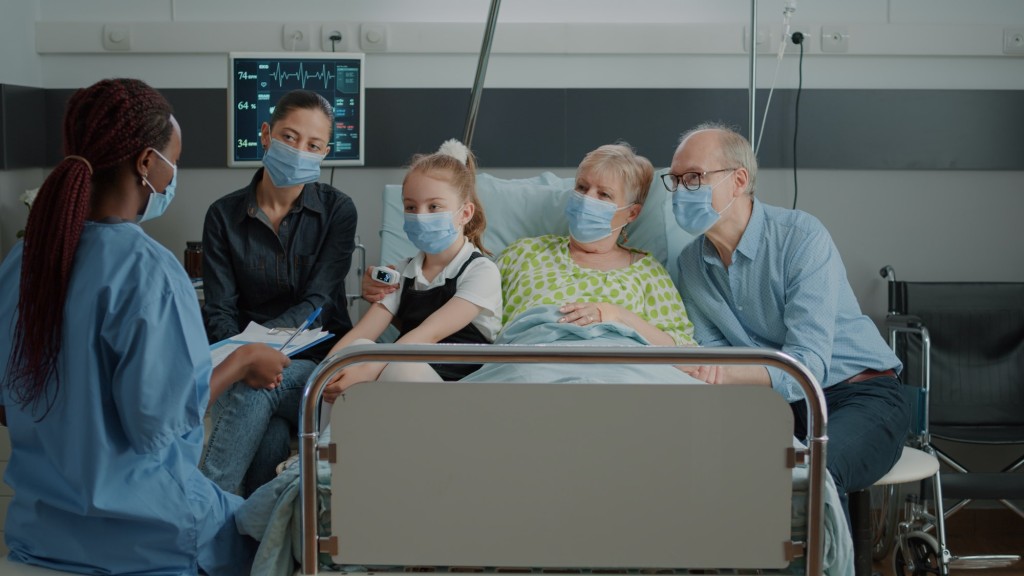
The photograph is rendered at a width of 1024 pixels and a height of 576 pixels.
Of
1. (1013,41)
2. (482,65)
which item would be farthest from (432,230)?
(1013,41)

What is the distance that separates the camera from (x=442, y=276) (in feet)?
9.00

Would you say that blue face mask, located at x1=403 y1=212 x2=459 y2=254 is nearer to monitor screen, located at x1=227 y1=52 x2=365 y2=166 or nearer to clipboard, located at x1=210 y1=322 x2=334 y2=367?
clipboard, located at x1=210 y1=322 x2=334 y2=367

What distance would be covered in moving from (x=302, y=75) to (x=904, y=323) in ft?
7.21

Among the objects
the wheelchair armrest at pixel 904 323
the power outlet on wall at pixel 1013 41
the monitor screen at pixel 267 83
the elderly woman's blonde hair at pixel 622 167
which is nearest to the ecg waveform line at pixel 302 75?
the monitor screen at pixel 267 83

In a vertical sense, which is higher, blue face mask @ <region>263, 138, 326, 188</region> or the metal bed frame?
blue face mask @ <region>263, 138, 326, 188</region>

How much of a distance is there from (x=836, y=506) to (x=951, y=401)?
188 cm

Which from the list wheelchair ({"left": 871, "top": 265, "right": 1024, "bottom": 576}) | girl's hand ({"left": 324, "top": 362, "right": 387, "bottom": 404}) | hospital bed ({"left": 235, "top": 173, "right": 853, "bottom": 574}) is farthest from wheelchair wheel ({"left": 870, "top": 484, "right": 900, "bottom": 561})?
girl's hand ({"left": 324, "top": 362, "right": 387, "bottom": 404})

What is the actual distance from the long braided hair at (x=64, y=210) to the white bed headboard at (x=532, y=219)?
139 centimetres

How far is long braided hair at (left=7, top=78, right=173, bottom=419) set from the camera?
67.4 inches

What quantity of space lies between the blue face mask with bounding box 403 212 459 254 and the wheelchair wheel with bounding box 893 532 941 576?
166cm

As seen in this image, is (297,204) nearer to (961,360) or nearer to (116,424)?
(116,424)

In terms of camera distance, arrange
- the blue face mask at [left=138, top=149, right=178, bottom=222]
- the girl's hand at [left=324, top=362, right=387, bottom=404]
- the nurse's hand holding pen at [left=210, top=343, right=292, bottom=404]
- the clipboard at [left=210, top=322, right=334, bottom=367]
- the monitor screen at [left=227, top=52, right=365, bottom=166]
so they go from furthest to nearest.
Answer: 1. the monitor screen at [left=227, top=52, right=365, bottom=166]
2. the girl's hand at [left=324, top=362, right=387, bottom=404]
3. the clipboard at [left=210, top=322, right=334, bottom=367]
4. the nurse's hand holding pen at [left=210, top=343, right=292, bottom=404]
5. the blue face mask at [left=138, top=149, right=178, bottom=222]

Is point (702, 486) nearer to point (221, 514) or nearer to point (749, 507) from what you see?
point (749, 507)

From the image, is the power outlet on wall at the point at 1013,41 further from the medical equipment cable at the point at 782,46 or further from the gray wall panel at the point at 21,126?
the gray wall panel at the point at 21,126
